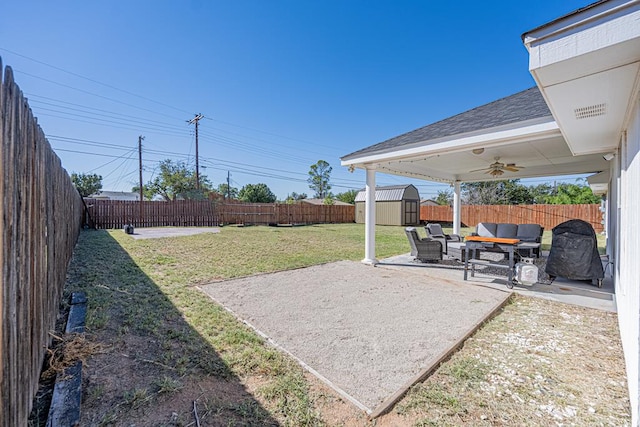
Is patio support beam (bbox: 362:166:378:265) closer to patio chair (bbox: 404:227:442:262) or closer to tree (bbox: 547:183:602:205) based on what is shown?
patio chair (bbox: 404:227:442:262)

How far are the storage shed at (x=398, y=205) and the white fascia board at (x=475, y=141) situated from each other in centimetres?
1548

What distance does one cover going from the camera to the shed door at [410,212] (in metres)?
21.5

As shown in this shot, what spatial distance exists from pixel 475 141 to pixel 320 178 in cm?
4268

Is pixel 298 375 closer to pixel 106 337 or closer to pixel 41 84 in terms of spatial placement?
pixel 106 337

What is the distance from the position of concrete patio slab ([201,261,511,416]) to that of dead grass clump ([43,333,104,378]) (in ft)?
4.64

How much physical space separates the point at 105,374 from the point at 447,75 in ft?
40.7

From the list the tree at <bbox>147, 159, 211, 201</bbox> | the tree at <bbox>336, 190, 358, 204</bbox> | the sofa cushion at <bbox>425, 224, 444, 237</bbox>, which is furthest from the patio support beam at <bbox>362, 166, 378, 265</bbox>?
the tree at <bbox>336, 190, 358, 204</bbox>

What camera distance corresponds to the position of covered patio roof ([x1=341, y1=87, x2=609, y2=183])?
14.4 ft

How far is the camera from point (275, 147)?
36156 millimetres

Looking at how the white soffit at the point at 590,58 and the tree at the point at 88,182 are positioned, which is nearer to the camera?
the white soffit at the point at 590,58

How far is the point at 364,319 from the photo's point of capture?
134 inches

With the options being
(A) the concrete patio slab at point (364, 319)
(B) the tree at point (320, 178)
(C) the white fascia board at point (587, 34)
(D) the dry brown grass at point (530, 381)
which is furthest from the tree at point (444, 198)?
(C) the white fascia board at point (587, 34)

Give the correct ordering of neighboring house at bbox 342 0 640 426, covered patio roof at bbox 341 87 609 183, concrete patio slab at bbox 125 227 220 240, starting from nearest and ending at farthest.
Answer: neighboring house at bbox 342 0 640 426 → covered patio roof at bbox 341 87 609 183 → concrete patio slab at bbox 125 227 220 240

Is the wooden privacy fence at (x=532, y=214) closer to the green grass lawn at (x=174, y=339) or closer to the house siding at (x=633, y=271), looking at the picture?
the house siding at (x=633, y=271)
